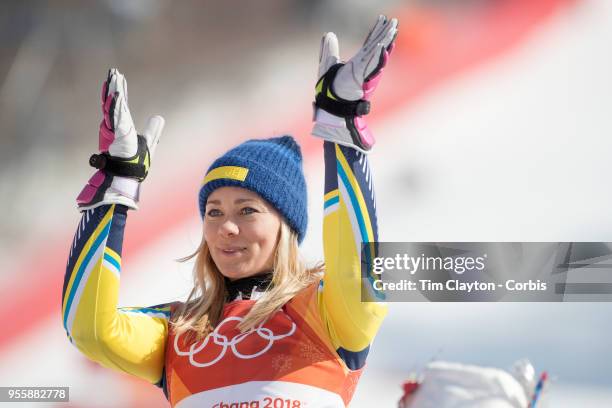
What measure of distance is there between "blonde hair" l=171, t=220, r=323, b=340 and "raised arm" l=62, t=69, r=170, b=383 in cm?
8

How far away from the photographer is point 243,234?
1516 mm

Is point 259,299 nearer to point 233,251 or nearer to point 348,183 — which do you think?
point 233,251

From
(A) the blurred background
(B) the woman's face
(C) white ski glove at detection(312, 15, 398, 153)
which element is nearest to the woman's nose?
(B) the woman's face

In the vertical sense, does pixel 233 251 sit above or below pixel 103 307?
above

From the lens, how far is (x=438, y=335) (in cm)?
190

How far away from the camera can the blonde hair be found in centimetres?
145

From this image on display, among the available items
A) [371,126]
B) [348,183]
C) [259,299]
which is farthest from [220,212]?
[371,126]

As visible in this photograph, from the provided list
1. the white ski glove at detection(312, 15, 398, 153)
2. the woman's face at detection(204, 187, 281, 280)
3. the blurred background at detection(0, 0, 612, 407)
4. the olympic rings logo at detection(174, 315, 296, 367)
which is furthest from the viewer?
the blurred background at detection(0, 0, 612, 407)

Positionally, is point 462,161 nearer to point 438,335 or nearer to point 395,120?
point 395,120

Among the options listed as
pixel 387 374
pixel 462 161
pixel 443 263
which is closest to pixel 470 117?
pixel 462 161

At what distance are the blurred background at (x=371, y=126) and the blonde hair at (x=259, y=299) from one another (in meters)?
0.42

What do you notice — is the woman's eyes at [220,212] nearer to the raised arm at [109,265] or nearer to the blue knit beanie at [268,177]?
the blue knit beanie at [268,177]

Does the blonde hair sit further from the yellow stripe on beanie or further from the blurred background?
the blurred background

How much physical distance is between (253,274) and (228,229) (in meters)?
0.12
